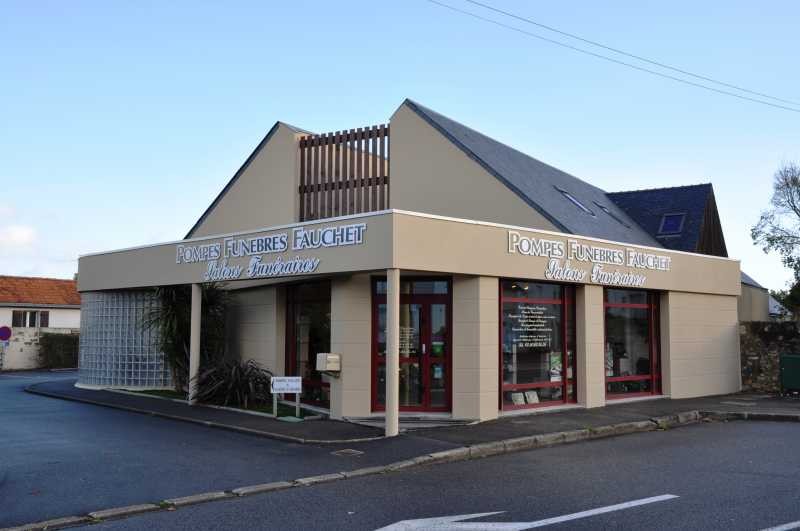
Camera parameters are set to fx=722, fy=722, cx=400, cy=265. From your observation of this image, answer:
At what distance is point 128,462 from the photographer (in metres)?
9.59

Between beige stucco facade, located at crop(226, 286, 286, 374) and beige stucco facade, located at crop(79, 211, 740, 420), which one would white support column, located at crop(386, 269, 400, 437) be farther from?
beige stucco facade, located at crop(226, 286, 286, 374)

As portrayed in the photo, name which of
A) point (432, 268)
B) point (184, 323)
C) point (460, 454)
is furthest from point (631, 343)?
point (184, 323)

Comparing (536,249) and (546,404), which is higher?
(536,249)

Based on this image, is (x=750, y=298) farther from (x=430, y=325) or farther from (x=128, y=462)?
(x=128, y=462)

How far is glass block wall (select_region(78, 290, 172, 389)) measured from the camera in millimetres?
19109

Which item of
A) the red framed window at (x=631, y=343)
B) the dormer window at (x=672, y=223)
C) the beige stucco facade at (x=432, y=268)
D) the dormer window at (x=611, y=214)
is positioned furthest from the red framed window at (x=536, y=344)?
the dormer window at (x=672, y=223)

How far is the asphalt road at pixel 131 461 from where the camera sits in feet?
25.3

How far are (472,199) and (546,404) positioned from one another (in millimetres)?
5226

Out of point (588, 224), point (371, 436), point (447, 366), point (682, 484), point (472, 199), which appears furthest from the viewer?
point (588, 224)

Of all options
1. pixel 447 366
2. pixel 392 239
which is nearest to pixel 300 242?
pixel 392 239

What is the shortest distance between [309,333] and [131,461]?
6189 millimetres

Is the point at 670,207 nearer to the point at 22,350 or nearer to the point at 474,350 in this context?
the point at 474,350

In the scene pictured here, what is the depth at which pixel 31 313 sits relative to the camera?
37562 millimetres

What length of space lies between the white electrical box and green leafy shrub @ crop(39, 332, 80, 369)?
1039 inches
